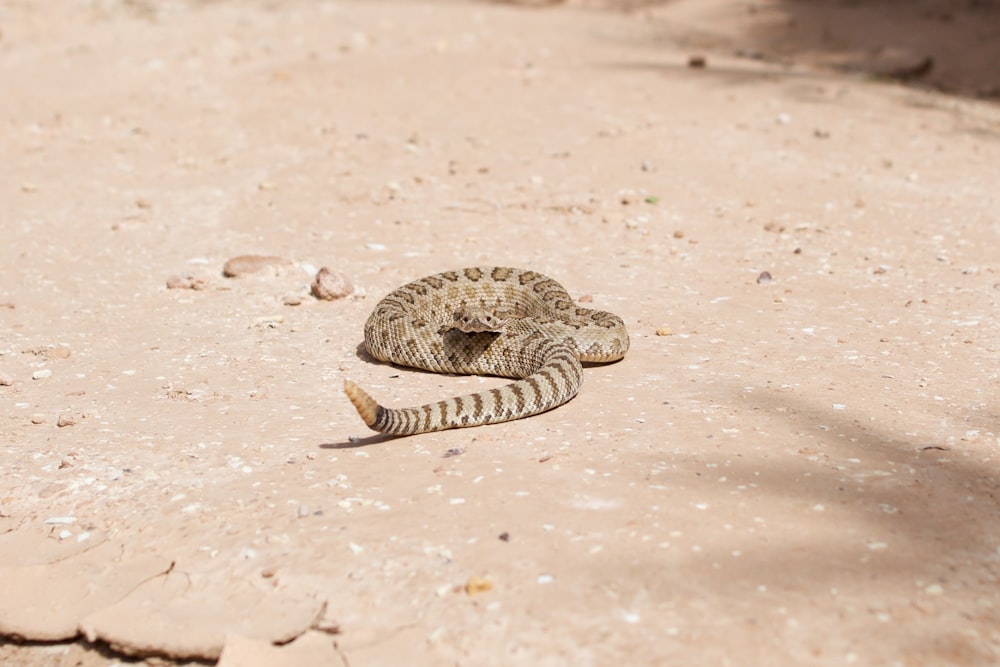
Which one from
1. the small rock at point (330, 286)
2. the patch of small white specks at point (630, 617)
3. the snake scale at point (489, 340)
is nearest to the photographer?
the patch of small white specks at point (630, 617)

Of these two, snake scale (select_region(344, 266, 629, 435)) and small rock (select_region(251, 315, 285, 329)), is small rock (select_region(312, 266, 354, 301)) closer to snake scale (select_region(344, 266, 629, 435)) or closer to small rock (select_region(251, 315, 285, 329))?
small rock (select_region(251, 315, 285, 329))

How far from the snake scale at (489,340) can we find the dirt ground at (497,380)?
0.14 m

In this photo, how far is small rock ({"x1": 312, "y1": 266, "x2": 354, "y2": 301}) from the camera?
791 centimetres

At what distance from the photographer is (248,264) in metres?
8.44

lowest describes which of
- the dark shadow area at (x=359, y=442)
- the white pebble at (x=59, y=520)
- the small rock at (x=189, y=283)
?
the white pebble at (x=59, y=520)

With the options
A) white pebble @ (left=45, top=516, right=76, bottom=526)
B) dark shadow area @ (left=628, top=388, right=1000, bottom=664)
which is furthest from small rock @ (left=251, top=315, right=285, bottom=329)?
dark shadow area @ (left=628, top=388, right=1000, bottom=664)

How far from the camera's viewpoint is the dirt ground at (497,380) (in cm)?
429

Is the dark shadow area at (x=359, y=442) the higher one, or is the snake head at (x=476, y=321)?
the snake head at (x=476, y=321)

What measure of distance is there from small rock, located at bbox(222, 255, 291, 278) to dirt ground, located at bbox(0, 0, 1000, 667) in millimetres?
124

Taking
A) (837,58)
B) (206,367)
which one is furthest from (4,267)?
(837,58)

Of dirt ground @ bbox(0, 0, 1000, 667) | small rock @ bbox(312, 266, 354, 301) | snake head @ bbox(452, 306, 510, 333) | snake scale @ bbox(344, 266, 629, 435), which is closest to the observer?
dirt ground @ bbox(0, 0, 1000, 667)

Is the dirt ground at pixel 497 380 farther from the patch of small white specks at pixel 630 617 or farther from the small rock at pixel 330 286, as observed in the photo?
the small rock at pixel 330 286

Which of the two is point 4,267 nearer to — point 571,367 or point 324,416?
point 324,416

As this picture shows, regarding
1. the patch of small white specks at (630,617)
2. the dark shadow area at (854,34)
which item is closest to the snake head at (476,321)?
the patch of small white specks at (630,617)
